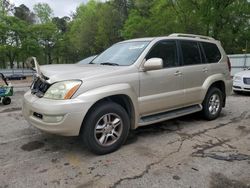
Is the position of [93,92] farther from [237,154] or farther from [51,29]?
[51,29]

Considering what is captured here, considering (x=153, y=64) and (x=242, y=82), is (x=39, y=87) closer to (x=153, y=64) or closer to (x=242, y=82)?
(x=153, y=64)

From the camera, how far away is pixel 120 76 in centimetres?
393

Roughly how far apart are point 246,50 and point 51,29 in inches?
1050

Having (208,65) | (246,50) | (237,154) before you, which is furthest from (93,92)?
(246,50)

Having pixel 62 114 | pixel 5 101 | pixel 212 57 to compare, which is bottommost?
pixel 5 101

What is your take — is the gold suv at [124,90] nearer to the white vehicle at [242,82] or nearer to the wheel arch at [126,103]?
the wheel arch at [126,103]

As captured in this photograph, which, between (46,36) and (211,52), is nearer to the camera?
(211,52)

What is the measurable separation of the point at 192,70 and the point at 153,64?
4.40 feet

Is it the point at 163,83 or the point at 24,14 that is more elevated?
the point at 24,14

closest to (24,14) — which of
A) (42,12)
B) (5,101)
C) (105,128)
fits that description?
(42,12)

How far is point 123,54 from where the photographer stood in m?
4.62

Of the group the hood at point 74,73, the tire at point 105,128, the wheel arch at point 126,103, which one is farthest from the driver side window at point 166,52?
the tire at point 105,128

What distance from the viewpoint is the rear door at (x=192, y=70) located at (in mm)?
4965

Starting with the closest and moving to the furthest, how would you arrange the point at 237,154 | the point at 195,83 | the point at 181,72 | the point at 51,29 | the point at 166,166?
the point at 166,166 < the point at 237,154 < the point at 181,72 < the point at 195,83 < the point at 51,29
